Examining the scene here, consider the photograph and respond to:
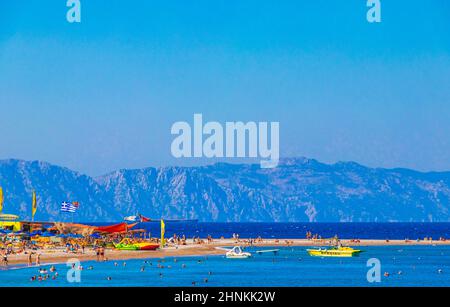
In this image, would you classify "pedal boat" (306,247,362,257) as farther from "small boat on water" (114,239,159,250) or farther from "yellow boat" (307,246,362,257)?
"small boat on water" (114,239,159,250)

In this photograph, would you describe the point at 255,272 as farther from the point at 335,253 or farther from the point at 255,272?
the point at 335,253

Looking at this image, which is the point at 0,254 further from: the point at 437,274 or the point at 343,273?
the point at 437,274

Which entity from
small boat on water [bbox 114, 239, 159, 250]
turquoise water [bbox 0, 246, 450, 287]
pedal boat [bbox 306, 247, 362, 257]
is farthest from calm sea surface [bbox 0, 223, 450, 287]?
small boat on water [bbox 114, 239, 159, 250]

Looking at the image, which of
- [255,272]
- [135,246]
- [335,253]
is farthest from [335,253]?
[255,272]

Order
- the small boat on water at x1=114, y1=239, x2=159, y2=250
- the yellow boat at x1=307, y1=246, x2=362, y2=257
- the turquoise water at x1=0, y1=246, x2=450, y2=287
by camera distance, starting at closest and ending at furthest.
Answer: the turquoise water at x1=0, y1=246, x2=450, y2=287
the yellow boat at x1=307, y1=246, x2=362, y2=257
the small boat on water at x1=114, y1=239, x2=159, y2=250

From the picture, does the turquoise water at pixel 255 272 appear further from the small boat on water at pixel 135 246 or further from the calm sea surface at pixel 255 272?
the small boat on water at pixel 135 246

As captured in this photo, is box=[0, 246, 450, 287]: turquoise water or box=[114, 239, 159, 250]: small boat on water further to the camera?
box=[114, 239, 159, 250]: small boat on water

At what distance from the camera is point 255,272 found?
109625 millimetres

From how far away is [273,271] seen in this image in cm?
11119

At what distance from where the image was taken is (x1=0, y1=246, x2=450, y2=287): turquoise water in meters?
95.1

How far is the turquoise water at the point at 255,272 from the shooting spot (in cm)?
9512

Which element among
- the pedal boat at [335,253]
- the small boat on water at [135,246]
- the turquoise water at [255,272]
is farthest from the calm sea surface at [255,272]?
the small boat on water at [135,246]
